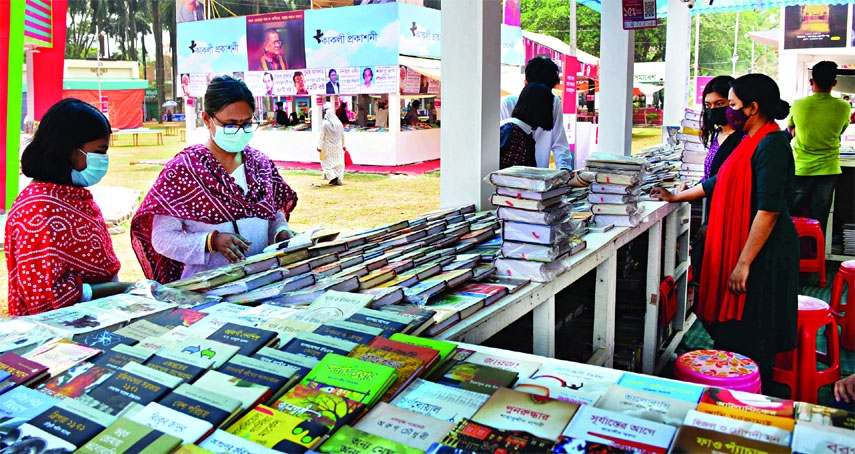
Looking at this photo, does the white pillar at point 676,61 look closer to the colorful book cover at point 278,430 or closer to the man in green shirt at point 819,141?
the man in green shirt at point 819,141

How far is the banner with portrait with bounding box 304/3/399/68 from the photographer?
12.9 m

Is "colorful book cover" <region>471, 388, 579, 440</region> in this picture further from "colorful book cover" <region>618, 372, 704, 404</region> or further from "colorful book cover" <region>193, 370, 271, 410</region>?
"colorful book cover" <region>193, 370, 271, 410</region>

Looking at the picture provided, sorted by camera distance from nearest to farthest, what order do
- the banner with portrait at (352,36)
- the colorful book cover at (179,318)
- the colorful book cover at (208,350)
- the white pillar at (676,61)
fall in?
the colorful book cover at (208,350), the colorful book cover at (179,318), the white pillar at (676,61), the banner with portrait at (352,36)

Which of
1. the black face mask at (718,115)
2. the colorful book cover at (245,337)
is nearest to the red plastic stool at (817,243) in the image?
the black face mask at (718,115)

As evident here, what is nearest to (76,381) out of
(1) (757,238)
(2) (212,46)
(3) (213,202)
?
(3) (213,202)

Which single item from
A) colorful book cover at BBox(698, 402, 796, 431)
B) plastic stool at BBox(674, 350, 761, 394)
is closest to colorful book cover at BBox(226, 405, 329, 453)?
colorful book cover at BBox(698, 402, 796, 431)

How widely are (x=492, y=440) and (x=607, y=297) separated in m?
1.91

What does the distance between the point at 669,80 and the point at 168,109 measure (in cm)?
2616

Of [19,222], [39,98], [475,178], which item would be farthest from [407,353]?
[39,98]

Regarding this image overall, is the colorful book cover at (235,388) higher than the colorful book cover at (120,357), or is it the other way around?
the colorful book cover at (120,357)

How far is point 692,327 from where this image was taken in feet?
15.0

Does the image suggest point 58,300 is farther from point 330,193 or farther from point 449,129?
point 330,193

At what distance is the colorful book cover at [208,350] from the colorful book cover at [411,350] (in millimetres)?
274

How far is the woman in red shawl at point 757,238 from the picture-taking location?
278 centimetres
